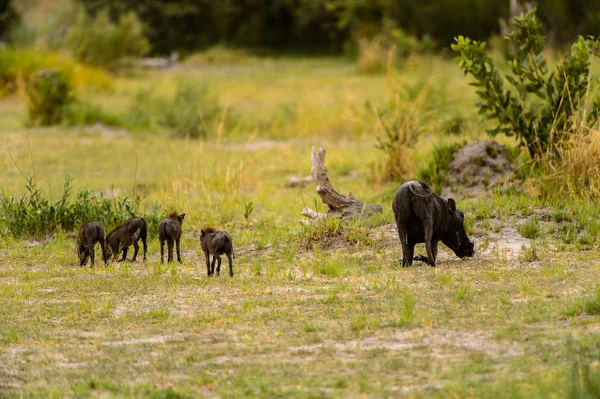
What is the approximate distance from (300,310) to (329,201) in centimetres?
390

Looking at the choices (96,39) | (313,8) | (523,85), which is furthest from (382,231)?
(313,8)

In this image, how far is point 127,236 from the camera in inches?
447

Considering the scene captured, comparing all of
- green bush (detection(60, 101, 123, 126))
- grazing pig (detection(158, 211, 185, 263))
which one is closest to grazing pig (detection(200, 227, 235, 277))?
grazing pig (detection(158, 211, 185, 263))

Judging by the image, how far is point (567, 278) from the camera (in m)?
9.57

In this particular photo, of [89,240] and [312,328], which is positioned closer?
[312,328]

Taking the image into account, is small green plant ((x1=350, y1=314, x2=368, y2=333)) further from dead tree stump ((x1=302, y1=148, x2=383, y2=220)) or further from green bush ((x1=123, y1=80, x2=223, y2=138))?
green bush ((x1=123, y1=80, x2=223, y2=138))

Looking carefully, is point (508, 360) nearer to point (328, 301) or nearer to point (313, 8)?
point (328, 301)

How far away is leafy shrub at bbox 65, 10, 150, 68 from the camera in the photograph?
32.4 m

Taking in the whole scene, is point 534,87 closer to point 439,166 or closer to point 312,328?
point 439,166

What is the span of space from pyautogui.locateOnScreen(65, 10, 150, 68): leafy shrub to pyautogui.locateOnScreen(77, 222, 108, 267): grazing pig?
20743 millimetres

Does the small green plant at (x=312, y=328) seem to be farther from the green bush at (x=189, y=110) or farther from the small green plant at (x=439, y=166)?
the green bush at (x=189, y=110)

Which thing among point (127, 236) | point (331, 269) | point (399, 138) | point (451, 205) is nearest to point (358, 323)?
point (331, 269)

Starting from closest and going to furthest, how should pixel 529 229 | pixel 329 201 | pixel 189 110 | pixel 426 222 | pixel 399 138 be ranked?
1. pixel 426 222
2. pixel 529 229
3. pixel 329 201
4. pixel 399 138
5. pixel 189 110

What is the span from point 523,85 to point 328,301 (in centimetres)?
614
